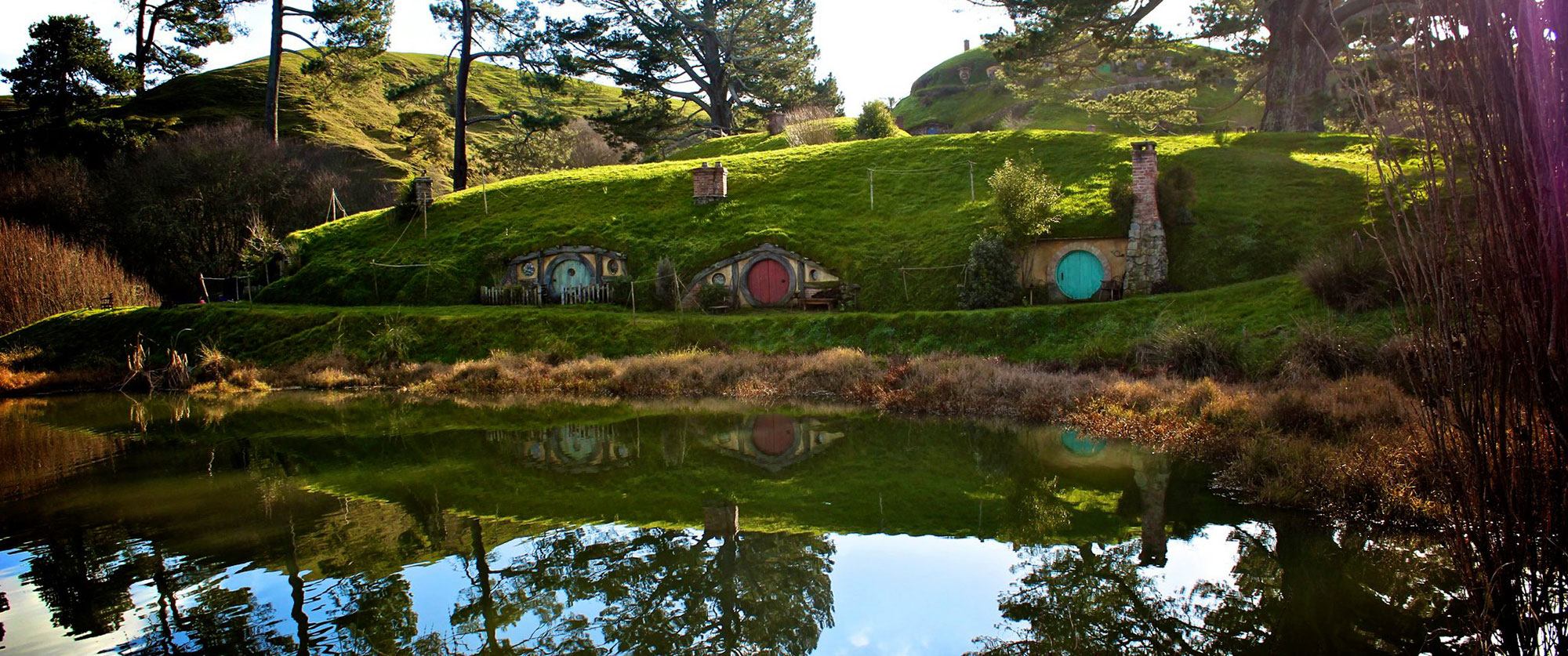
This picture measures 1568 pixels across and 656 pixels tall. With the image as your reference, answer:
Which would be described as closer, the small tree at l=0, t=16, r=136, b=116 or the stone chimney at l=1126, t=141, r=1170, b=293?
the stone chimney at l=1126, t=141, r=1170, b=293

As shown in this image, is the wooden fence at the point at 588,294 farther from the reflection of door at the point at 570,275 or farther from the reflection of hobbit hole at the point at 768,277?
the reflection of hobbit hole at the point at 768,277

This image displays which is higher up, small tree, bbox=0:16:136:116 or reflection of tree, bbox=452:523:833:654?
small tree, bbox=0:16:136:116

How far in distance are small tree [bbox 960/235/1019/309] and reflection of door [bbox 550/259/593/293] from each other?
13580 mm

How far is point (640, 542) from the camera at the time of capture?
9539 mm

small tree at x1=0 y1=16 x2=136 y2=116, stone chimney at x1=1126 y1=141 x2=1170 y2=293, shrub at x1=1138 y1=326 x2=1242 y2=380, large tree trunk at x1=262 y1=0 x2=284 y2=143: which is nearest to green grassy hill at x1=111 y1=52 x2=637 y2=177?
small tree at x1=0 y1=16 x2=136 y2=116

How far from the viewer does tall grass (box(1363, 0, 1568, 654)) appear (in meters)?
4.45

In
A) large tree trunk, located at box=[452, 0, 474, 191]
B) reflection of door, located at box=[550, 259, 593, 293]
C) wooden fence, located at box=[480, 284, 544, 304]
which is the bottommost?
wooden fence, located at box=[480, 284, 544, 304]

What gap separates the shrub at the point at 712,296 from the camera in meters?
29.7

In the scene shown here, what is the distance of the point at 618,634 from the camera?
7145mm

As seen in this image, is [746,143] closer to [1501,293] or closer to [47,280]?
[47,280]

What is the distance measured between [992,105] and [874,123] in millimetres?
29372

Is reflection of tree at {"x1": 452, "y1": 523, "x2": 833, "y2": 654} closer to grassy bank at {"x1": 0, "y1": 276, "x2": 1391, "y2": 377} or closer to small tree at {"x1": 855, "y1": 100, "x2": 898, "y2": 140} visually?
grassy bank at {"x1": 0, "y1": 276, "x2": 1391, "y2": 377}

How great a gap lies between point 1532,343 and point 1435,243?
76cm

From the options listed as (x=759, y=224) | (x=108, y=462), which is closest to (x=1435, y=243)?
(x=108, y=462)
